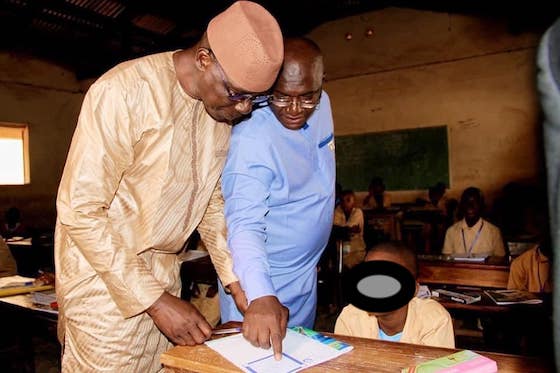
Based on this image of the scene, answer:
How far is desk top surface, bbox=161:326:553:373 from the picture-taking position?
915 mm

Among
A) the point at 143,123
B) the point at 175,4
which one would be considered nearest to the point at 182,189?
the point at 143,123

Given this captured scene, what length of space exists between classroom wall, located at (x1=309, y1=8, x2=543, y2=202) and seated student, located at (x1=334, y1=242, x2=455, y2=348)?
24.2 ft

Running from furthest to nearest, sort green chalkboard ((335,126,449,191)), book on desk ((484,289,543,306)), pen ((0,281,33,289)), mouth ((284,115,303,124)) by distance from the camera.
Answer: green chalkboard ((335,126,449,191))
pen ((0,281,33,289))
book on desk ((484,289,543,306))
mouth ((284,115,303,124))

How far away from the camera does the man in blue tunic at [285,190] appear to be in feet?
4.61

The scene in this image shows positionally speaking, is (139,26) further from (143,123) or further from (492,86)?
(143,123)

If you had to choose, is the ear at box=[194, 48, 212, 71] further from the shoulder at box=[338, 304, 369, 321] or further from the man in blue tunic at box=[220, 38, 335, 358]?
the shoulder at box=[338, 304, 369, 321]

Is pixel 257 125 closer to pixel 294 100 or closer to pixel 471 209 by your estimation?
pixel 294 100

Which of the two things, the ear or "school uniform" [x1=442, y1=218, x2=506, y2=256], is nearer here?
the ear

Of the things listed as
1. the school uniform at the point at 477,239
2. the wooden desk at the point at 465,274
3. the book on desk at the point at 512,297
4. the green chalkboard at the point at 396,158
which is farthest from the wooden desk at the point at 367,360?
the green chalkboard at the point at 396,158

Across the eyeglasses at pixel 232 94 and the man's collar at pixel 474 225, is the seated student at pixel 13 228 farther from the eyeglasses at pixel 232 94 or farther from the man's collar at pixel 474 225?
the eyeglasses at pixel 232 94

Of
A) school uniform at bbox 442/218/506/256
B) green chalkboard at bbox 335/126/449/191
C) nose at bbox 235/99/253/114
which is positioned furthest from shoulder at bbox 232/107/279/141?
green chalkboard at bbox 335/126/449/191

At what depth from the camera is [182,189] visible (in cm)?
133

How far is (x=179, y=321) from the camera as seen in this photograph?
1.14 m

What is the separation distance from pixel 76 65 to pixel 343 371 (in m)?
11.1
